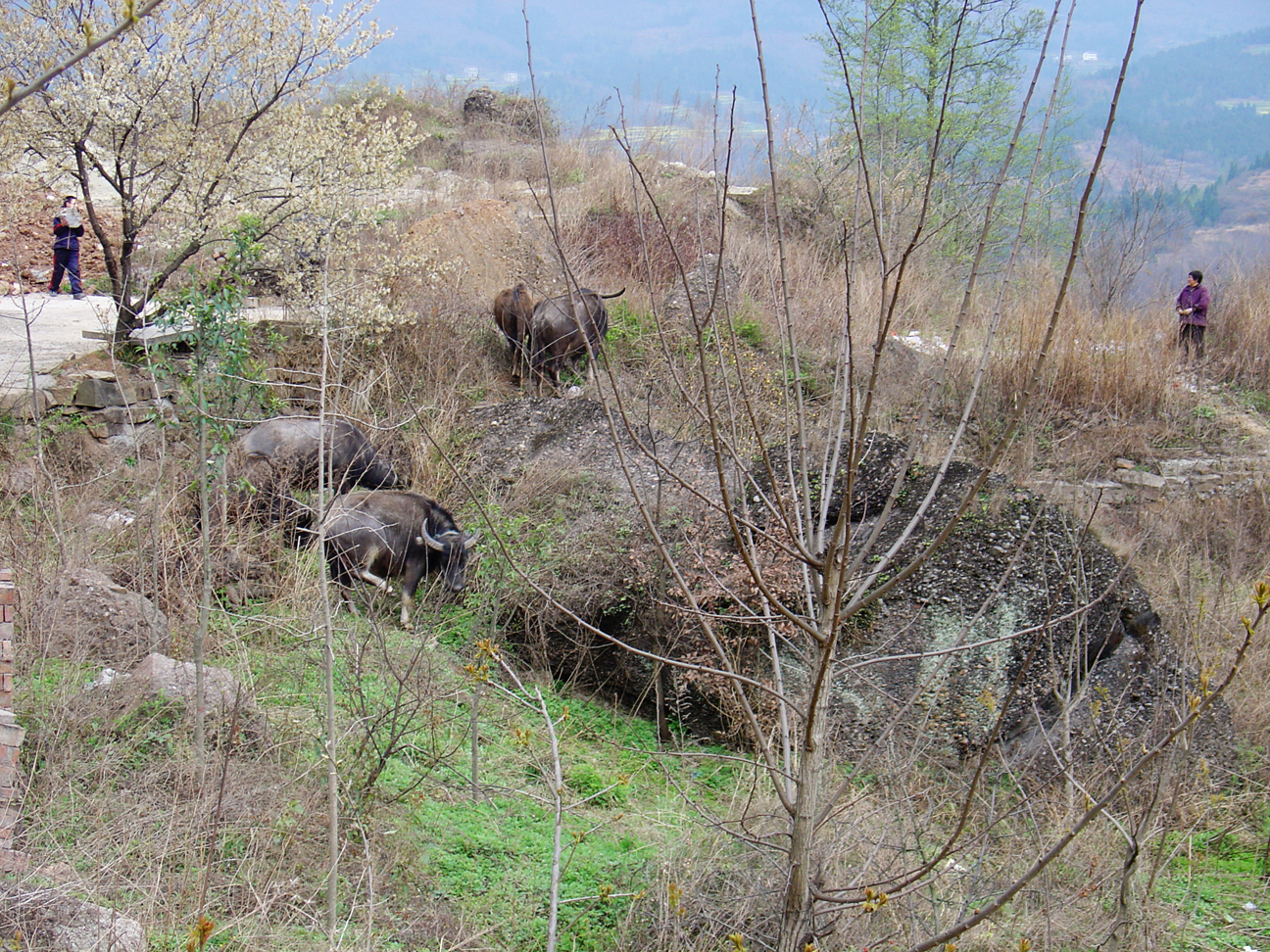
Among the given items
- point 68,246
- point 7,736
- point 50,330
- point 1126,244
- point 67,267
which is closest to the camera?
point 7,736

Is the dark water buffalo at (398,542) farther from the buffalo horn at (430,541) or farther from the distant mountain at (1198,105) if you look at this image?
the distant mountain at (1198,105)

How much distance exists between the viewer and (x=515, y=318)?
29.9 ft

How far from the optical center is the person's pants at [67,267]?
999cm

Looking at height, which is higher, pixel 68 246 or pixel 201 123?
pixel 201 123

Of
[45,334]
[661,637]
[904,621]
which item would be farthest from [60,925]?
[45,334]

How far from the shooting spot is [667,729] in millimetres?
5742

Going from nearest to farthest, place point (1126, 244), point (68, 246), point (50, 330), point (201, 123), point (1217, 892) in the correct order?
point (1217, 892) < point (201, 123) < point (50, 330) < point (68, 246) < point (1126, 244)

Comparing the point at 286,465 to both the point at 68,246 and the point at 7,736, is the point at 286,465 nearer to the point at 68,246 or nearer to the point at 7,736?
the point at 7,736

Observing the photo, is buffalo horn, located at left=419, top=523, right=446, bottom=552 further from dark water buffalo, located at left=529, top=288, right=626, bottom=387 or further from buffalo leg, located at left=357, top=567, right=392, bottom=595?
dark water buffalo, located at left=529, top=288, right=626, bottom=387

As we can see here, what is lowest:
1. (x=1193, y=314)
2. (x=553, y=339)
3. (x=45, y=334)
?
(x=45, y=334)

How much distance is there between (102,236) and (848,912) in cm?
757

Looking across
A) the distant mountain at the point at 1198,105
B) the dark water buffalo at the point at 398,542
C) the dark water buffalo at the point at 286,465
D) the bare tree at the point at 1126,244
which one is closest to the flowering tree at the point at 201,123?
the dark water buffalo at the point at 286,465

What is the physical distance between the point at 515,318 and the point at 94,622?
5.22 meters

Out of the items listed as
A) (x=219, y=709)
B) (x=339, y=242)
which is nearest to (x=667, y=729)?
(x=219, y=709)
